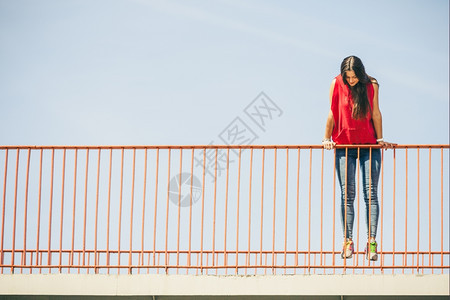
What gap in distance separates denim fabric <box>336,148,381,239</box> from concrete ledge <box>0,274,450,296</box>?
2.11 ft

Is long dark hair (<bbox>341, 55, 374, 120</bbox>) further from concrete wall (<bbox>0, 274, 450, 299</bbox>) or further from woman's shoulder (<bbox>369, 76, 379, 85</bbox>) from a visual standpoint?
concrete wall (<bbox>0, 274, 450, 299</bbox>)

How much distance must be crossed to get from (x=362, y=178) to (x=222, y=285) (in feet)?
6.15

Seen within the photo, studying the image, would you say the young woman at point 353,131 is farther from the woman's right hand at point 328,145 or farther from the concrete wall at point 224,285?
the concrete wall at point 224,285

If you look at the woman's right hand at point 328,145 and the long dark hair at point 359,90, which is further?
the long dark hair at point 359,90

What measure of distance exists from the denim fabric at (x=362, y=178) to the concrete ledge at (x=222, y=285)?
2.11 ft

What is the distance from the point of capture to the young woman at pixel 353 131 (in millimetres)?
10031

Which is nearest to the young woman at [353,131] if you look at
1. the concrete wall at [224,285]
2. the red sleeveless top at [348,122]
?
the red sleeveless top at [348,122]

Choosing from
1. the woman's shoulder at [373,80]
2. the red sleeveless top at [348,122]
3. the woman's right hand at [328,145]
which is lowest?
the woman's right hand at [328,145]

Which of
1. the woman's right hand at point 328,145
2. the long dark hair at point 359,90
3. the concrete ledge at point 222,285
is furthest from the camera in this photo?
the long dark hair at point 359,90

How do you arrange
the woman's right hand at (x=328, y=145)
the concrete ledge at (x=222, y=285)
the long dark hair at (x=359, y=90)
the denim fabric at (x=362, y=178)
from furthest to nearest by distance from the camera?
the long dark hair at (x=359, y=90) < the woman's right hand at (x=328, y=145) < the denim fabric at (x=362, y=178) < the concrete ledge at (x=222, y=285)

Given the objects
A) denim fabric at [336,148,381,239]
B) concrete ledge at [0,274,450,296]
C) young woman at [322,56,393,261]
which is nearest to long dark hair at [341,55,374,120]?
young woman at [322,56,393,261]

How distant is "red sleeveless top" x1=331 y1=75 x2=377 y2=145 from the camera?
10.2 meters

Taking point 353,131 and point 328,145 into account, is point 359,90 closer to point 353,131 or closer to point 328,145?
point 353,131

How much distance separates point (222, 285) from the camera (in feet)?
31.8
